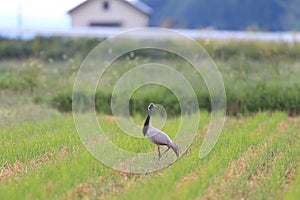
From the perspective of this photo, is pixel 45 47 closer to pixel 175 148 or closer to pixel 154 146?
pixel 154 146

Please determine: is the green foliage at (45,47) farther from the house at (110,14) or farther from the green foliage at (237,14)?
the green foliage at (237,14)

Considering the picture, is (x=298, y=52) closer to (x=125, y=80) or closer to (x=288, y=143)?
(x=125, y=80)

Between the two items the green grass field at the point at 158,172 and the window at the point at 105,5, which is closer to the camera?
the green grass field at the point at 158,172

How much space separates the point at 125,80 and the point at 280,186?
591cm

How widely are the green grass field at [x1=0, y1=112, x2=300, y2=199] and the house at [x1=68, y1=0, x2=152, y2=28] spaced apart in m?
13.6

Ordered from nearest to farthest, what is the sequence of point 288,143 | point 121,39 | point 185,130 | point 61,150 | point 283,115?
point 61,150 → point 288,143 → point 185,130 → point 283,115 → point 121,39

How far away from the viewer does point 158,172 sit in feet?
16.0

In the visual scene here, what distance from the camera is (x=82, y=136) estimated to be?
6.44 metres

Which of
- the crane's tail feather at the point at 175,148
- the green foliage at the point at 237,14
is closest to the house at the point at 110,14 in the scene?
the green foliage at the point at 237,14

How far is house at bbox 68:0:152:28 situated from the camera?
2002cm

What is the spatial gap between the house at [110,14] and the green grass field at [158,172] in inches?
536

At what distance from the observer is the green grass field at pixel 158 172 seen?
4.21m

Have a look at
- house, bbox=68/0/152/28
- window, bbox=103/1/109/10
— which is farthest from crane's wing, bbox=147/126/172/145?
window, bbox=103/1/109/10

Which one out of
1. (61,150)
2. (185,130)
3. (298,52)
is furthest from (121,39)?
(61,150)
